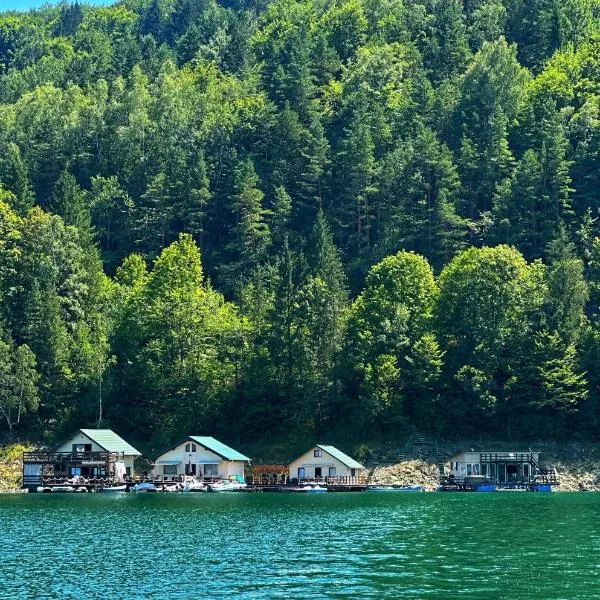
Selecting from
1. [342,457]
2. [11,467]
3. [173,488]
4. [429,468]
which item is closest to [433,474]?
[429,468]

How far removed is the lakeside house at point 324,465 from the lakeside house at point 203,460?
5508 mm

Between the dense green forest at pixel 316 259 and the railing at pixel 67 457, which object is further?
the railing at pixel 67 457

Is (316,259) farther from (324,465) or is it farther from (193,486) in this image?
(193,486)

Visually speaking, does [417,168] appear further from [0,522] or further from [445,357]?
[0,522]

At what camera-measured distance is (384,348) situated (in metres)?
127

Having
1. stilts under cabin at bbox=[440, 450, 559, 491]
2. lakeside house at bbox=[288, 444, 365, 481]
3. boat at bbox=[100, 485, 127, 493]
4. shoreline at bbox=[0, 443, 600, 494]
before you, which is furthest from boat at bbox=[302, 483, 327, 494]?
boat at bbox=[100, 485, 127, 493]

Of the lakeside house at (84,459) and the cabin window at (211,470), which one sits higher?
the lakeside house at (84,459)

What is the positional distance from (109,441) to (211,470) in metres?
10.7

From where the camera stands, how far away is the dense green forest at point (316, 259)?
124750mm

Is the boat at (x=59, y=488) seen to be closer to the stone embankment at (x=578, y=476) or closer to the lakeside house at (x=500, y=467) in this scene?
the lakeside house at (x=500, y=467)

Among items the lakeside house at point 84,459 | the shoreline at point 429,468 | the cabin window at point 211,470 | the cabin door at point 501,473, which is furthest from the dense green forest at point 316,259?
the cabin window at point 211,470

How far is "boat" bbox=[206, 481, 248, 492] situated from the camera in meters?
123

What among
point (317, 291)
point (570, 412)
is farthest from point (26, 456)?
point (570, 412)

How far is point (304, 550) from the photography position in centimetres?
6056
